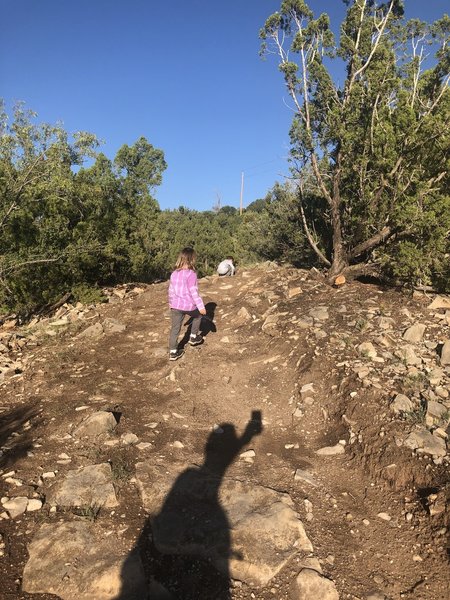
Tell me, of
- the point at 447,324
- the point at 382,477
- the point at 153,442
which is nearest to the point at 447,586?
the point at 382,477

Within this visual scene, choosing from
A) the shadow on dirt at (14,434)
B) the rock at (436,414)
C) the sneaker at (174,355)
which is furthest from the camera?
the sneaker at (174,355)

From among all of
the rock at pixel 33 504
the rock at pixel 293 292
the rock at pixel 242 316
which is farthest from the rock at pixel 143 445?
the rock at pixel 293 292

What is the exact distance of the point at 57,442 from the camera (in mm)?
4348

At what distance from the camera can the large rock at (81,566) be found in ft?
8.99

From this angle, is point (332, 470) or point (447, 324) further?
point (447, 324)

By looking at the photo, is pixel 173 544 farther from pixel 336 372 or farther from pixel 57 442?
pixel 336 372

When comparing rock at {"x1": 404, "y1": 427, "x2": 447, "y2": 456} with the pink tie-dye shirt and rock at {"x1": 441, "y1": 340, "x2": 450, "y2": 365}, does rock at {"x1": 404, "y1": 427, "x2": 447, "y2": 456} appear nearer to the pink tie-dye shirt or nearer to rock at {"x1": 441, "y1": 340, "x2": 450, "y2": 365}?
rock at {"x1": 441, "y1": 340, "x2": 450, "y2": 365}

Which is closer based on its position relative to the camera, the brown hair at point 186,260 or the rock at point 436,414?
the rock at point 436,414

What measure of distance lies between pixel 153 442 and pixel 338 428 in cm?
204

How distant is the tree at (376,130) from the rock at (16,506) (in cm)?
669

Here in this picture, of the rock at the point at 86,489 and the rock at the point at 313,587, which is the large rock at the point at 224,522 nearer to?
the rock at the point at 313,587

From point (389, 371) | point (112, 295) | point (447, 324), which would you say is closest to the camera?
point (389, 371)

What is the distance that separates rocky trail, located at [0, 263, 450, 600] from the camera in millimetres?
2939

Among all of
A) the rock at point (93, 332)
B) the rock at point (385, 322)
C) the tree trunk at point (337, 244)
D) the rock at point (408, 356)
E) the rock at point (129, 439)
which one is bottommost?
the rock at point (129, 439)
